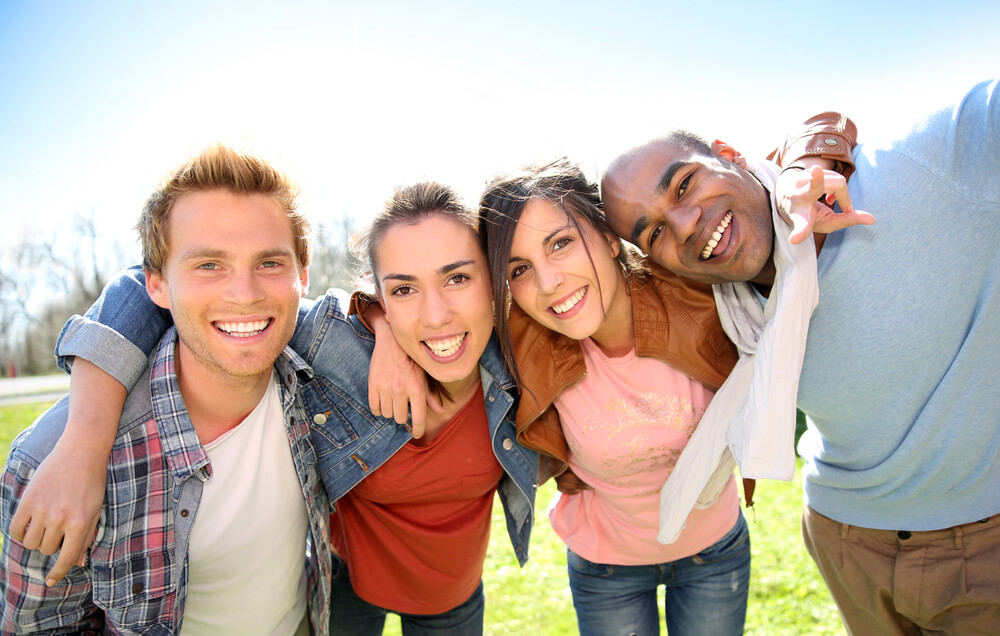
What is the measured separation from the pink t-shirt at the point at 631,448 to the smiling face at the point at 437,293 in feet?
1.62

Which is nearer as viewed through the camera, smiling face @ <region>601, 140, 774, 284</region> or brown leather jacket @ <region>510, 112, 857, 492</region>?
smiling face @ <region>601, 140, 774, 284</region>

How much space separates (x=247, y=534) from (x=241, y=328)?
2.62 ft

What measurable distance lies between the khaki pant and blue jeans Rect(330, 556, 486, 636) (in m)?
1.58

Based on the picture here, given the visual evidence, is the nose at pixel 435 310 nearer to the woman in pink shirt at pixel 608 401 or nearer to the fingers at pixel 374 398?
the woman in pink shirt at pixel 608 401

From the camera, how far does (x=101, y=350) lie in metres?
2.16

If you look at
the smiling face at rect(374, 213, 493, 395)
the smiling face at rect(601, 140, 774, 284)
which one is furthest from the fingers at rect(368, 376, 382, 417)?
the smiling face at rect(601, 140, 774, 284)

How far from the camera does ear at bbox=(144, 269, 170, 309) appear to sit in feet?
7.61

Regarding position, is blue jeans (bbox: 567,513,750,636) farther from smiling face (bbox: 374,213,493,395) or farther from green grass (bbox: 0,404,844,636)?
green grass (bbox: 0,404,844,636)

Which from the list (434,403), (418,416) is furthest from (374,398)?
(434,403)

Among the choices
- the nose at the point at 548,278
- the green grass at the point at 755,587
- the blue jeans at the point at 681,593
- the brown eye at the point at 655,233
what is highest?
the brown eye at the point at 655,233

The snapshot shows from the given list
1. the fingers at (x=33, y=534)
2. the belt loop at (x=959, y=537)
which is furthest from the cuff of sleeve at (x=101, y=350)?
the belt loop at (x=959, y=537)

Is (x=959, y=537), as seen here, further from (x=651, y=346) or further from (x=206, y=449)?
(x=206, y=449)

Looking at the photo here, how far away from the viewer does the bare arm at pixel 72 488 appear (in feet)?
6.00

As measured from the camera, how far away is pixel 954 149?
6.26 feet
